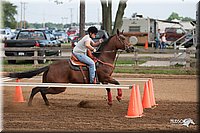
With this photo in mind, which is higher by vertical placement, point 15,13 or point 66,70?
point 15,13

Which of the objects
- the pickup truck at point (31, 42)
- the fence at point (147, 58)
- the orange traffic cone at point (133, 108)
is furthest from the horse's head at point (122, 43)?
the pickup truck at point (31, 42)

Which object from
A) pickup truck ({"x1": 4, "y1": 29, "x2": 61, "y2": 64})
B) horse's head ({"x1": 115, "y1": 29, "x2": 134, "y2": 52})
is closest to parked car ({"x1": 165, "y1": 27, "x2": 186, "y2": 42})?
pickup truck ({"x1": 4, "y1": 29, "x2": 61, "y2": 64})

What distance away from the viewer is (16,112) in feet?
39.2

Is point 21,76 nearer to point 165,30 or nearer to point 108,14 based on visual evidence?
point 108,14

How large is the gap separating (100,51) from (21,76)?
7.74 ft

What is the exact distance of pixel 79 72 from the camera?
42.7 ft

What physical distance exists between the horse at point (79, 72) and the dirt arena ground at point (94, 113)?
1.47ft

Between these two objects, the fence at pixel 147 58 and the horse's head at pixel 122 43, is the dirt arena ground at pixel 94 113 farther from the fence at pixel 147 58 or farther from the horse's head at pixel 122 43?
the fence at pixel 147 58

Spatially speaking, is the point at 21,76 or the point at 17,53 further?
the point at 17,53

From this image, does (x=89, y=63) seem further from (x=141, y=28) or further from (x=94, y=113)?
(x=141, y=28)

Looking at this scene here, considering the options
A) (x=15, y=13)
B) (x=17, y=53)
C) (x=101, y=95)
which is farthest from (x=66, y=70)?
(x=15, y=13)

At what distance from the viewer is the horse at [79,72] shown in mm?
12930

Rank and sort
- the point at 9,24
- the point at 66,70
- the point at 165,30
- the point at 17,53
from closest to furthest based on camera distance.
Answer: the point at 66,70 < the point at 17,53 < the point at 165,30 < the point at 9,24

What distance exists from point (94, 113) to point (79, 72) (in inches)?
63.4
